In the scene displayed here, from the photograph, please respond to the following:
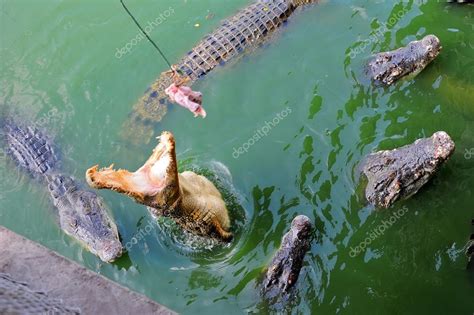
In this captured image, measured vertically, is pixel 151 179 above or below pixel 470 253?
above

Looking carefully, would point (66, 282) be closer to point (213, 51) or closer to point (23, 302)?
point (23, 302)

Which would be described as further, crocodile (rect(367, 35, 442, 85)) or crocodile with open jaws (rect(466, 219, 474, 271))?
crocodile (rect(367, 35, 442, 85))

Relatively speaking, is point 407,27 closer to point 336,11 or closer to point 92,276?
point 336,11

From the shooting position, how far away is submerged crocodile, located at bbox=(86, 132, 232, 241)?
5.69 m

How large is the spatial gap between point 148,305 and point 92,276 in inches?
17.4

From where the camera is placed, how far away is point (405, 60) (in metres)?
8.60

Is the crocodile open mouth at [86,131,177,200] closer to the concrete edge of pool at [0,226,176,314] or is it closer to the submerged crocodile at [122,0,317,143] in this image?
the concrete edge of pool at [0,226,176,314]

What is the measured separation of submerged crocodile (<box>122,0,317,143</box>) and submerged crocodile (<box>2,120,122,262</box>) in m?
1.25

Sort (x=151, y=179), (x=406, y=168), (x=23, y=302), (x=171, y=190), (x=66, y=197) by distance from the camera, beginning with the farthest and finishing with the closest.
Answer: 1. (x=66, y=197)
2. (x=406, y=168)
3. (x=171, y=190)
4. (x=151, y=179)
5. (x=23, y=302)

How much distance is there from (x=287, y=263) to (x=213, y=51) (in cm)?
390

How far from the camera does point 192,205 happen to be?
689cm

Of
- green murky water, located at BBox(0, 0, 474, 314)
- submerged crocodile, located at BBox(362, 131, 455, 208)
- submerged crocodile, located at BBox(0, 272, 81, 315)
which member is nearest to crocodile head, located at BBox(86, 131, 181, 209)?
green murky water, located at BBox(0, 0, 474, 314)

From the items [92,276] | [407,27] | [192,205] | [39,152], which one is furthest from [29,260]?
[407,27]

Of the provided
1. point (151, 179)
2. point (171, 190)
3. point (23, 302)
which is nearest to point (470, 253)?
point (171, 190)
